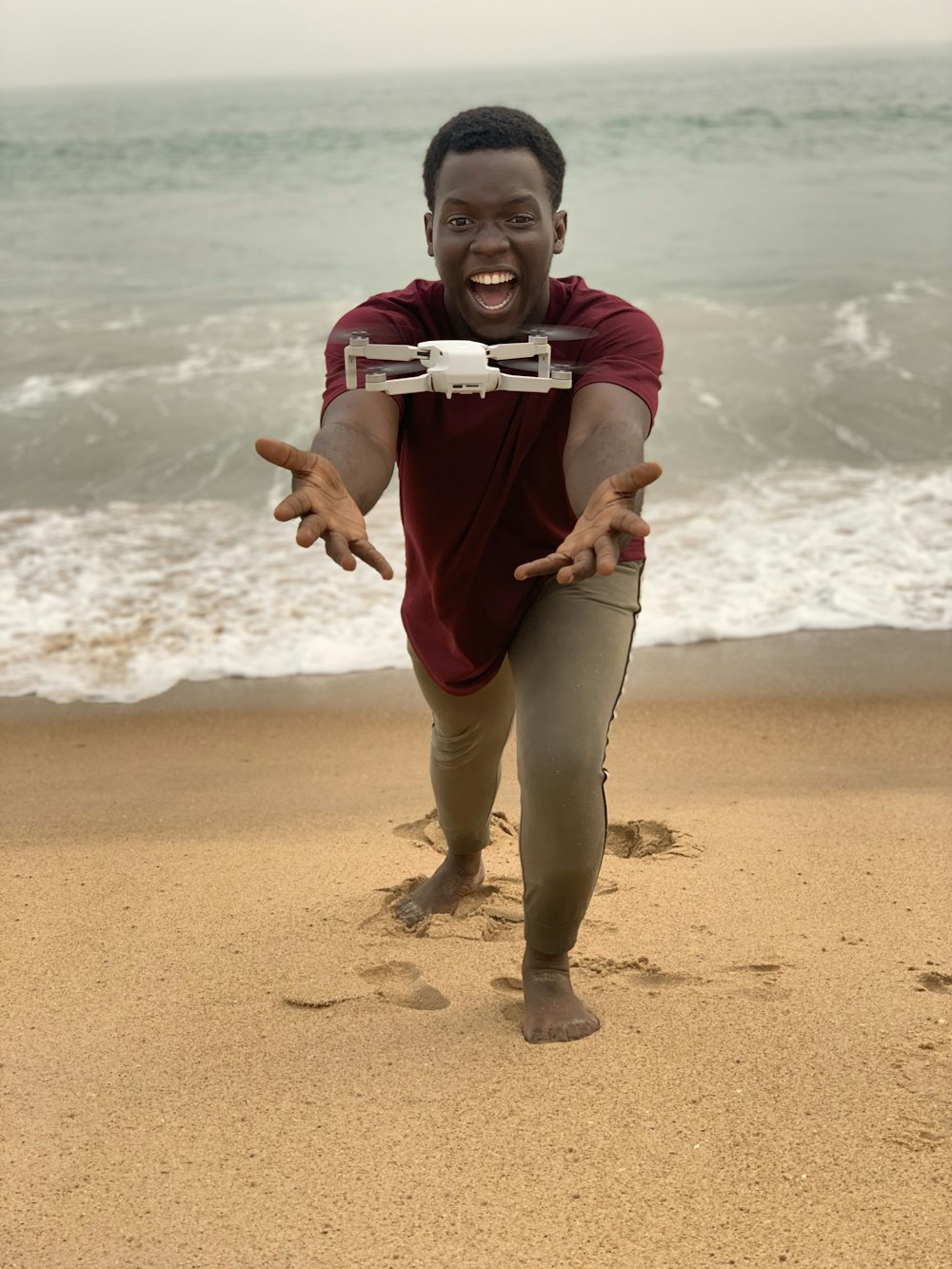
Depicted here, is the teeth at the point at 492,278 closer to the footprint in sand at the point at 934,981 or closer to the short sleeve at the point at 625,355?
the short sleeve at the point at 625,355

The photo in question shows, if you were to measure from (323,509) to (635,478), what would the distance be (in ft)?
1.86

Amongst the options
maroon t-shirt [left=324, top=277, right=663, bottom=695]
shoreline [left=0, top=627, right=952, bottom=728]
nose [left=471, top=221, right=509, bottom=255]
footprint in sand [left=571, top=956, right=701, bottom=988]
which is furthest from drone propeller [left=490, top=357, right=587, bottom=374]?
shoreline [left=0, top=627, right=952, bottom=728]

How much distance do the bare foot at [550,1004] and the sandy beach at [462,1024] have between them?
0.04 metres

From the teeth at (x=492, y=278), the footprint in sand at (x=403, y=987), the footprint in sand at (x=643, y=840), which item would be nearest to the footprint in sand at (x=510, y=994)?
the footprint in sand at (x=403, y=987)

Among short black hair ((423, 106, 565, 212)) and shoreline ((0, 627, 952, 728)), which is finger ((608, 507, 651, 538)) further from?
shoreline ((0, 627, 952, 728))

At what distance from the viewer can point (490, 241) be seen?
2805mm

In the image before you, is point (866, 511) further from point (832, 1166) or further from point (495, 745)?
point (832, 1166)

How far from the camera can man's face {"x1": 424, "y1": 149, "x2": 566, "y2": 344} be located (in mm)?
2830

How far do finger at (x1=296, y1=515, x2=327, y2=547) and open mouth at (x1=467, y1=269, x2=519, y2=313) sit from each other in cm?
71

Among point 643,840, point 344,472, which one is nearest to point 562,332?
point 344,472

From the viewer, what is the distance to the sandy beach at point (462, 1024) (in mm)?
2342

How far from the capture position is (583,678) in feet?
9.16

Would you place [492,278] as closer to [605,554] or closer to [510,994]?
[605,554]

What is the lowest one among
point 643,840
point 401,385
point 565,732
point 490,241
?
point 643,840
